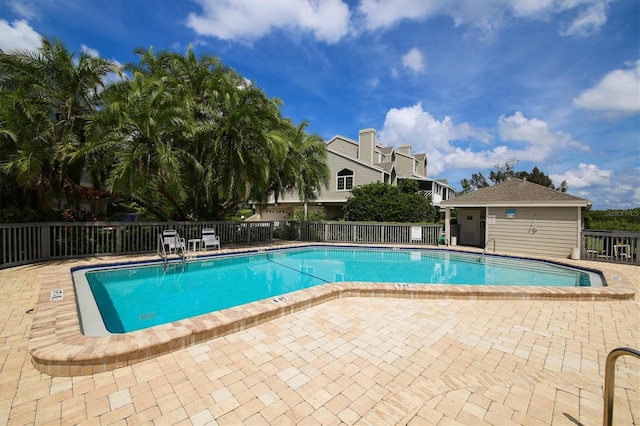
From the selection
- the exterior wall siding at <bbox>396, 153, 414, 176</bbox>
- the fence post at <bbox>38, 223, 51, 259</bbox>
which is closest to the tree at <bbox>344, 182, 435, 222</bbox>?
the exterior wall siding at <bbox>396, 153, 414, 176</bbox>

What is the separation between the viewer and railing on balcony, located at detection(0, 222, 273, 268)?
823 centimetres

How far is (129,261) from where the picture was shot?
962 cm

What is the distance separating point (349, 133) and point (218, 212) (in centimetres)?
1638

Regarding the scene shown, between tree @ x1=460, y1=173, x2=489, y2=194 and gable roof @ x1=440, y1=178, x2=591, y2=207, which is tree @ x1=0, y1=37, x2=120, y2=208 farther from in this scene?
tree @ x1=460, y1=173, x2=489, y2=194

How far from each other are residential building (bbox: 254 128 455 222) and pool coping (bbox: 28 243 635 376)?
50.7 ft

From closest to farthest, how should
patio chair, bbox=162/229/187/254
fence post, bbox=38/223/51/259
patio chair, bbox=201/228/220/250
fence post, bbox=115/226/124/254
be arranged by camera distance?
1. fence post, bbox=38/223/51/259
2. fence post, bbox=115/226/124/254
3. patio chair, bbox=162/229/187/254
4. patio chair, bbox=201/228/220/250

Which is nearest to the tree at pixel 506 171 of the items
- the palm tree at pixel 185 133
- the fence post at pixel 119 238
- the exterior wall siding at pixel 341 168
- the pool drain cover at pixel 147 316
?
Answer: the exterior wall siding at pixel 341 168

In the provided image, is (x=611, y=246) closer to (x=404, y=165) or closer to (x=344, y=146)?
(x=404, y=165)

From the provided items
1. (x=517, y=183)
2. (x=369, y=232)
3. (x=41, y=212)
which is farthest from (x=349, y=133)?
(x=41, y=212)

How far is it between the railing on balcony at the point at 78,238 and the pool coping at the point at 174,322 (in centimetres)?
361

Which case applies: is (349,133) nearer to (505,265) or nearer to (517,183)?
(517,183)

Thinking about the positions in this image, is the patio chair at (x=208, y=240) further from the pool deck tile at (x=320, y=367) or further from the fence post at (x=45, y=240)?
the pool deck tile at (x=320, y=367)

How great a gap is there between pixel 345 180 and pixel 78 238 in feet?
59.7

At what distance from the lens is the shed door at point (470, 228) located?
1672cm
